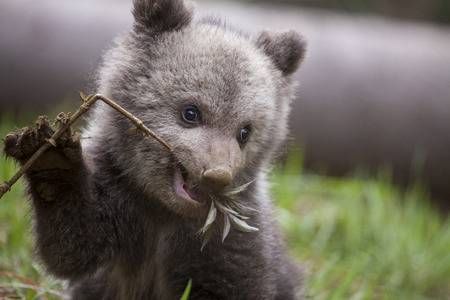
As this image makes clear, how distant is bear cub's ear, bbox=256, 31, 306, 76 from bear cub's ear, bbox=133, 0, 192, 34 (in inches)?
21.3

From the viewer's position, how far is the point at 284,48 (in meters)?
5.18

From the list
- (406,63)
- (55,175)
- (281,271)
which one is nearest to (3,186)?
(55,175)

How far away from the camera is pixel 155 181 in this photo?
175 inches

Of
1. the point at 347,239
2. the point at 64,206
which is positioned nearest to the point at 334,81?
the point at 347,239

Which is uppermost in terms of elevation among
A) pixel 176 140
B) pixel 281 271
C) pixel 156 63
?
pixel 156 63

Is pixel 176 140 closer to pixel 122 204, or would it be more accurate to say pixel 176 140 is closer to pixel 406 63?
pixel 122 204

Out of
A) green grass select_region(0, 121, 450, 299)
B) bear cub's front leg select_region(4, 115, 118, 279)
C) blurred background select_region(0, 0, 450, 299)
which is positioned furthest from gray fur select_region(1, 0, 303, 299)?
blurred background select_region(0, 0, 450, 299)

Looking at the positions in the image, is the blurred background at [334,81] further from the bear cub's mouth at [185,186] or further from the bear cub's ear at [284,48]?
the bear cub's mouth at [185,186]

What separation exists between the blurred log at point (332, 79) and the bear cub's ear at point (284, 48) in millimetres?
4525

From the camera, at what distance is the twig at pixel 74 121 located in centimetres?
407

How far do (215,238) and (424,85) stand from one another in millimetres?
6265

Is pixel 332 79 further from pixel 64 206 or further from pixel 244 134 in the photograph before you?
pixel 64 206

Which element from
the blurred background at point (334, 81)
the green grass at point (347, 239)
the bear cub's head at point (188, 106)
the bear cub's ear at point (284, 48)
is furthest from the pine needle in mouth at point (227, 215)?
the blurred background at point (334, 81)

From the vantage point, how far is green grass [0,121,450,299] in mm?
5953
